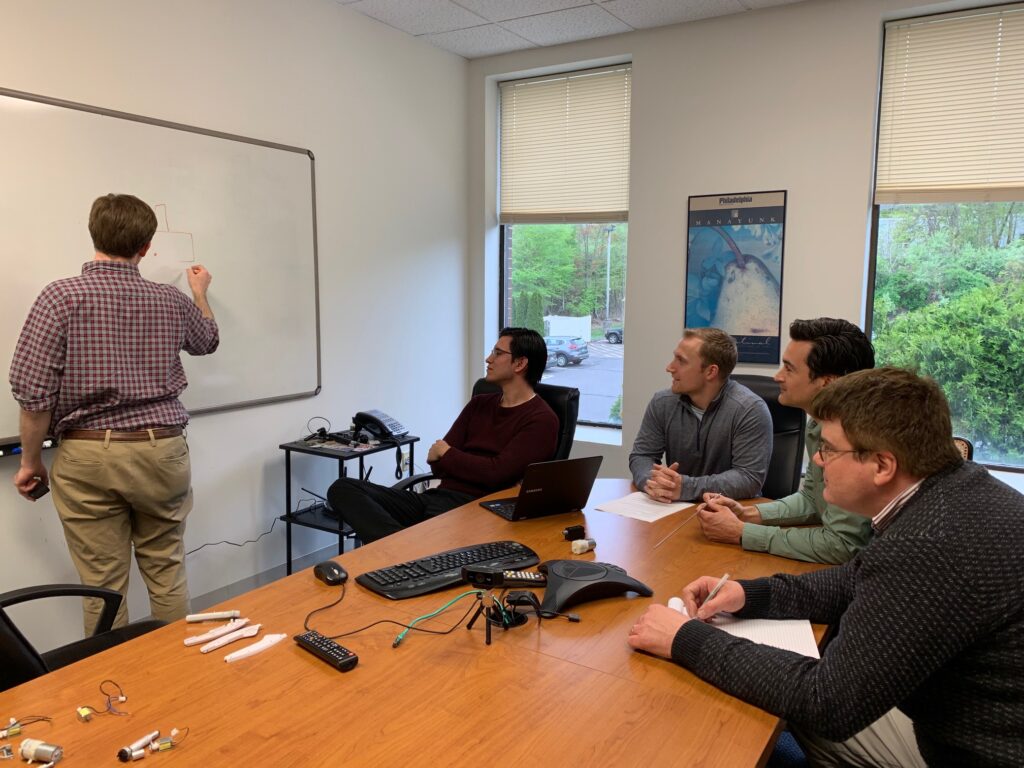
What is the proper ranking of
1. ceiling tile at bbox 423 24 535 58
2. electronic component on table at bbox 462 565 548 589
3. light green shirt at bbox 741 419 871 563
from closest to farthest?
electronic component on table at bbox 462 565 548 589 < light green shirt at bbox 741 419 871 563 < ceiling tile at bbox 423 24 535 58

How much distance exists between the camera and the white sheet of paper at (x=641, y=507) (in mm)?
2379

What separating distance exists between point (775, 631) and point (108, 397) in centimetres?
212

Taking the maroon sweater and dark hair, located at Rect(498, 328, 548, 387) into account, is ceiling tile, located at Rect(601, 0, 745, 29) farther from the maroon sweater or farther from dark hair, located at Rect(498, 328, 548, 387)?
the maroon sweater

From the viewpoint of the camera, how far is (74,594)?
1.87 m

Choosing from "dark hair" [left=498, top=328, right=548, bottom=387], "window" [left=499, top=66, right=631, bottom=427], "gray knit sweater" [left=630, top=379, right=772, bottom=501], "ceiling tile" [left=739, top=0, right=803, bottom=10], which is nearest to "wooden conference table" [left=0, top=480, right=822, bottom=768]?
"gray knit sweater" [left=630, top=379, right=772, bottom=501]

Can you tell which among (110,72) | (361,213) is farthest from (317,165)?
(110,72)

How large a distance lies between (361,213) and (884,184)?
8.83ft

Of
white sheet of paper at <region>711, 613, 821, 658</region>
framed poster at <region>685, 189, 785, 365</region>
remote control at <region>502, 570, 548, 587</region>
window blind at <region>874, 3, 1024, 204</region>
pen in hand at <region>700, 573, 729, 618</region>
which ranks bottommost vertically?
white sheet of paper at <region>711, 613, 821, 658</region>

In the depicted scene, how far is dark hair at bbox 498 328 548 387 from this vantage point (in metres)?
3.09

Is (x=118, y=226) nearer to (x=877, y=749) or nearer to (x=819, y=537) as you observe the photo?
(x=819, y=537)

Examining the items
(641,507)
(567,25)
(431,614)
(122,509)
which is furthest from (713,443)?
(567,25)

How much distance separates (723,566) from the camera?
196 centimetres

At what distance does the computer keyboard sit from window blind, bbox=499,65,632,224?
2952 millimetres

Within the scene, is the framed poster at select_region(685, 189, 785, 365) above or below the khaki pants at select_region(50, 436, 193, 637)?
above
